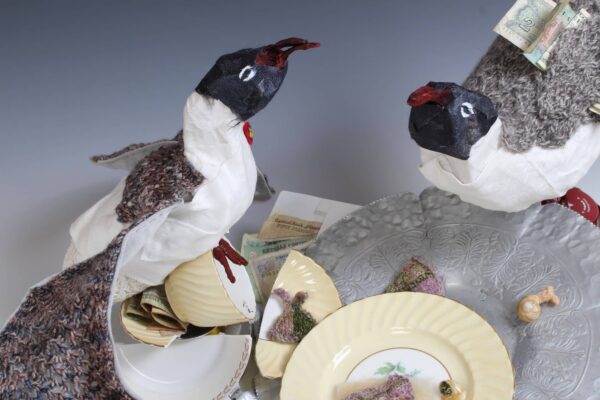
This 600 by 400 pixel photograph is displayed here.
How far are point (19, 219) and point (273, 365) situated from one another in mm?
586

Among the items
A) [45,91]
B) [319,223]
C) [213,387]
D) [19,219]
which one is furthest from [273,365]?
[45,91]

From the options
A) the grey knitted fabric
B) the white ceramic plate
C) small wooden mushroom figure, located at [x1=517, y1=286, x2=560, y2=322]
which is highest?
the grey knitted fabric

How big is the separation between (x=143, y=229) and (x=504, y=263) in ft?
1.83

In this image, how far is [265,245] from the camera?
1372 mm

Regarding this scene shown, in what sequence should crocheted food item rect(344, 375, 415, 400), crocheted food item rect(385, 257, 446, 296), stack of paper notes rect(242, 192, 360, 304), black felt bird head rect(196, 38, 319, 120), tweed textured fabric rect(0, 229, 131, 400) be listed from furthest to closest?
1. stack of paper notes rect(242, 192, 360, 304)
2. crocheted food item rect(385, 257, 446, 296)
3. crocheted food item rect(344, 375, 415, 400)
4. black felt bird head rect(196, 38, 319, 120)
5. tweed textured fabric rect(0, 229, 131, 400)

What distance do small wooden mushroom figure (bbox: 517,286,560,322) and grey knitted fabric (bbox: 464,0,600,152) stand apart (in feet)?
0.74

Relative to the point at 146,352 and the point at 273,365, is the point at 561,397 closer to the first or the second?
the point at 273,365

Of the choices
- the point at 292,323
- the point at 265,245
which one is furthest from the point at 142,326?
the point at 265,245

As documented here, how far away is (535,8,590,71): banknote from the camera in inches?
39.2

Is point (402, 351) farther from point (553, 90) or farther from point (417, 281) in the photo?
point (553, 90)

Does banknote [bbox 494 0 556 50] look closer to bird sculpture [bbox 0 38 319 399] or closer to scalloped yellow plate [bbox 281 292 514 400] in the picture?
bird sculpture [bbox 0 38 319 399]

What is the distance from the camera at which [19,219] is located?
1.43 meters

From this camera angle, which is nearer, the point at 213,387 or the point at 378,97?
the point at 213,387

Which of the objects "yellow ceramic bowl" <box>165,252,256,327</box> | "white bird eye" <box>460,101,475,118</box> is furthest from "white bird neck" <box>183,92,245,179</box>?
"white bird eye" <box>460,101,475,118</box>
